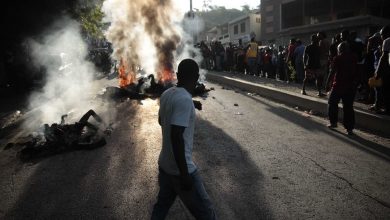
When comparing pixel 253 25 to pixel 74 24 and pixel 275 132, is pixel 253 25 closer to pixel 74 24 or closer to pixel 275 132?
pixel 74 24

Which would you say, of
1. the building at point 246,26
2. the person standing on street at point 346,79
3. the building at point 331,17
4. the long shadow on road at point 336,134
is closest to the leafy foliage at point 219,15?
the building at point 246,26

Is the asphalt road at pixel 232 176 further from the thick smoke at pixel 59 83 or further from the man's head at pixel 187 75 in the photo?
the thick smoke at pixel 59 83

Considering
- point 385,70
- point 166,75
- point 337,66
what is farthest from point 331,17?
point 337,66

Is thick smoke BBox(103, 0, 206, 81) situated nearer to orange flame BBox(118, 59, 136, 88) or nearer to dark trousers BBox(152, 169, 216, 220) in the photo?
orange flame BBox(118, 59, 136, 88)

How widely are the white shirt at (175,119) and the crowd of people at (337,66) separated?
554cm

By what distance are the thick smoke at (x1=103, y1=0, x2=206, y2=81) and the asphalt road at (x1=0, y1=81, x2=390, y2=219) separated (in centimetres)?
930

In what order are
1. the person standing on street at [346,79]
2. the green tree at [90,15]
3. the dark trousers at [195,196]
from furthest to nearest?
the green tree at [90,15] < the person standing on street at [346,79] < the dark trousers at [195,196]

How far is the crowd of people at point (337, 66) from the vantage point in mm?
7746

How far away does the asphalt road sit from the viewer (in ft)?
14.6

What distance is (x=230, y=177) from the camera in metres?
5.41

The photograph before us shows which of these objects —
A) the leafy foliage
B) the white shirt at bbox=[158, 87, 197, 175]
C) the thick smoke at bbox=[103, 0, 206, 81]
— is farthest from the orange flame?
the leafy foliage

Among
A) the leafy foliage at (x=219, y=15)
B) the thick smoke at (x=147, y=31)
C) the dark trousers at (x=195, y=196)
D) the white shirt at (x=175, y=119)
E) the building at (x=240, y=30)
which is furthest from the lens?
the leafy foliage at (x=219, y=15)

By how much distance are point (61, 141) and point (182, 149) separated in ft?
16.9

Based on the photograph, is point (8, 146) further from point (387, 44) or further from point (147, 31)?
point (147, 31)
